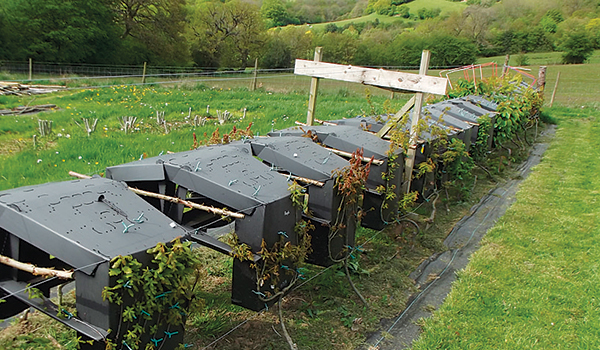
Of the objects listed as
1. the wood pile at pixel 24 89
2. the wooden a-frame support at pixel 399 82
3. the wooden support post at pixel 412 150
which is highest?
the wooden a-frame support at pixel 399 82

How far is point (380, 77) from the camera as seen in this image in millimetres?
6543

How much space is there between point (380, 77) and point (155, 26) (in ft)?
114

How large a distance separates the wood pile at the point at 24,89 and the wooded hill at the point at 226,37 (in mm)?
11945

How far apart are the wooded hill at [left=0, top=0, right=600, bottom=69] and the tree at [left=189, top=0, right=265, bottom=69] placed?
90 millimetres

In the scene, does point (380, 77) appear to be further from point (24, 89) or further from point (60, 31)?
point (60, 31)

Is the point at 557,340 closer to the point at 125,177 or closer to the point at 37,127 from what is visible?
the point at 125,177

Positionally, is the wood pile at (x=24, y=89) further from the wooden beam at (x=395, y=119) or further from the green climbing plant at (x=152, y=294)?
the green climbing plant at (x=152, y=294)

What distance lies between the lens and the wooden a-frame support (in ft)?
20.1

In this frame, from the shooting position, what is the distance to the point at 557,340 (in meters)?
4.58

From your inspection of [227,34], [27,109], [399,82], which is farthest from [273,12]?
[399,82]

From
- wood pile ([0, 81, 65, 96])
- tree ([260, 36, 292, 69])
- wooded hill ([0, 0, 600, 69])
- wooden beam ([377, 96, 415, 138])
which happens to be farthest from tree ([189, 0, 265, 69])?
wooden beam ([377, 96, 415, 138])

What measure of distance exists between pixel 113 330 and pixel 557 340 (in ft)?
13.6

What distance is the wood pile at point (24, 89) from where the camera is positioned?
48.9 ft

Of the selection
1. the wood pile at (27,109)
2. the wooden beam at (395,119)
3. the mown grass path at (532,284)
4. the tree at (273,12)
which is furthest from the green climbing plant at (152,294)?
the tree at (273,12)
